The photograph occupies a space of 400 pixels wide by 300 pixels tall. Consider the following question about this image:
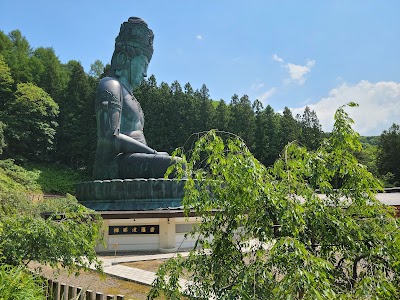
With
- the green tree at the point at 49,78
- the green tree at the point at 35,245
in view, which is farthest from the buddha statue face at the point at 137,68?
the green tree at the point at 49,78

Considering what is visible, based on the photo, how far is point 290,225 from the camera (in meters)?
2.20

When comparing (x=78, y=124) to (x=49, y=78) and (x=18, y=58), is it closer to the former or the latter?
(x=49, y=78)

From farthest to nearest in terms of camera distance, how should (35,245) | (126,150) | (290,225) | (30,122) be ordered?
(30,122) → (126,150) → (35,245) → (290,225)

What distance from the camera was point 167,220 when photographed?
9.74 meters

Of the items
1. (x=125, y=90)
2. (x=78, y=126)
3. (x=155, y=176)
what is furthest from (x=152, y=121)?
(x=155, y=176)

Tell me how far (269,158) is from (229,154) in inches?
1307

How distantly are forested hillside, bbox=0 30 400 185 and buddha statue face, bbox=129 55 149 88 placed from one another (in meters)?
21.3

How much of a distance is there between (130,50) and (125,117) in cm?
224

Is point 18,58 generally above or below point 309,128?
above

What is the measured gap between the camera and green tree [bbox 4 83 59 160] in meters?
33.0

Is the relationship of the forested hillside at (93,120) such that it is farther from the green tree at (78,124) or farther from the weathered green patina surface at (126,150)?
the weathered green patina surface at (126,150)

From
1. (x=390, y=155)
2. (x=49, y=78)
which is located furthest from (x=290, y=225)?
(x=49, y=78)

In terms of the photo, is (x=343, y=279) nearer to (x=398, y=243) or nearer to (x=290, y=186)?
(x=398, y=243)

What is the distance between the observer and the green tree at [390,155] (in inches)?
1176
